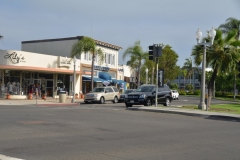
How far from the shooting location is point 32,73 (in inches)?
1614

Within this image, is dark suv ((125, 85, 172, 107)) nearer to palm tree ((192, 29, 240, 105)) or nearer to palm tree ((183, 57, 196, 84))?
palm tree ((192, 29, 240, 105))

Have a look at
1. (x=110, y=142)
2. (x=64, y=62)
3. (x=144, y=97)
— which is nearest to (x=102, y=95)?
(x=64, y=62)

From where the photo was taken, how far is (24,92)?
133 ft

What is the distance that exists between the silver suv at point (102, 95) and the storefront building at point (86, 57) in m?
8.88

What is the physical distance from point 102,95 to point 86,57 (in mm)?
12728

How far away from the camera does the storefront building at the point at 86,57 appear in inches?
1869

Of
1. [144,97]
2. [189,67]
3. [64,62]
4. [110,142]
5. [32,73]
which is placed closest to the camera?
[110,142]

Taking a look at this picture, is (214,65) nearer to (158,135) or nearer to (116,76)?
(158,135)

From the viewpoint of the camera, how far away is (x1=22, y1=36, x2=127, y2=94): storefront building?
4747cm

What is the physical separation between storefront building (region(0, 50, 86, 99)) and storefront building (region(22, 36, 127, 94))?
225cm

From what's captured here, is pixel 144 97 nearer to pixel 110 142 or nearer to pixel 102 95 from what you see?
pixel 102 95

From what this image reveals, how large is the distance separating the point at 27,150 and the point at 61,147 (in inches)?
36.5

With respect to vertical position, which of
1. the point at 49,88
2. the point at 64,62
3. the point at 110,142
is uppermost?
the point at 64,62

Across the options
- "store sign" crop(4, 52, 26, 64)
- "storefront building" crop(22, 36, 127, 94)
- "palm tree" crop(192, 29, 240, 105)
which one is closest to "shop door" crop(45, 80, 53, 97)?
"storefront building" crop(22, 36, 127, 94)
